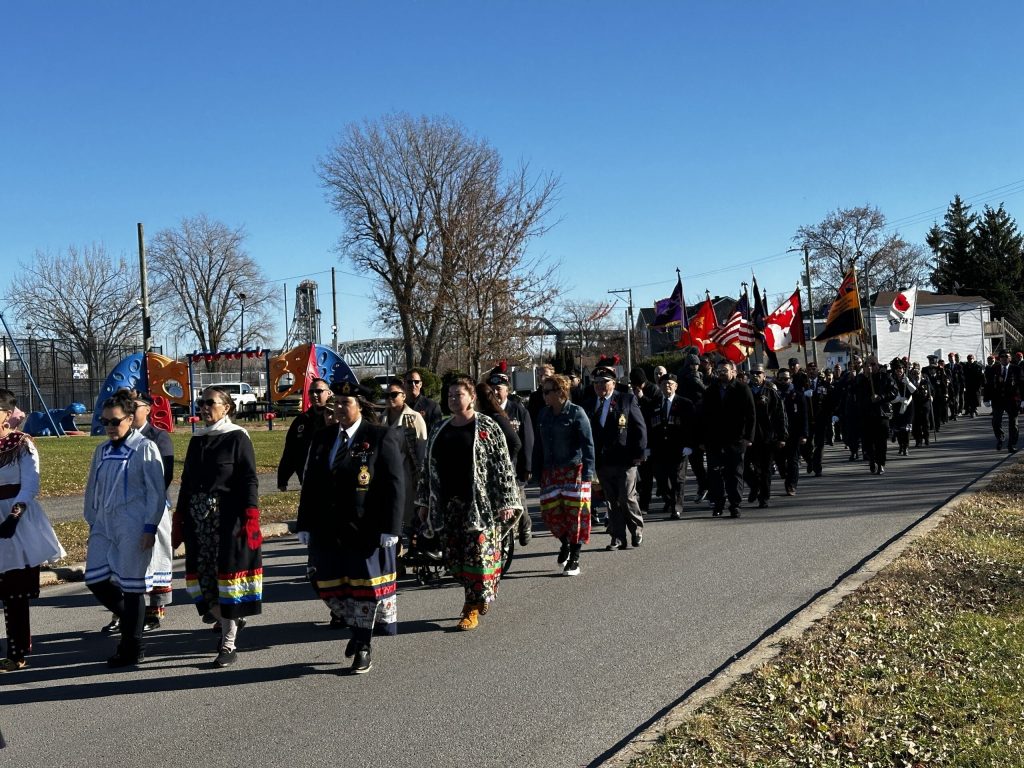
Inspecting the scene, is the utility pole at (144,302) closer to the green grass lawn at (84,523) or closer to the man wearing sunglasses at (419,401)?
the green grass lawn at (84,523)

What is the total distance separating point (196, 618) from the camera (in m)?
8.68

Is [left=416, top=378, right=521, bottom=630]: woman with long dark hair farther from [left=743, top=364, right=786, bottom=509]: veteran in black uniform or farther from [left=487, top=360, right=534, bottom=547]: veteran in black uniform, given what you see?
[left=743, top=364, right=786, bottom=509]: veteran in black uniform

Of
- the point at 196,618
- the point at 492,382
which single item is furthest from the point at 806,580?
the point at 196,618

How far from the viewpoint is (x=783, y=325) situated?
3244cm

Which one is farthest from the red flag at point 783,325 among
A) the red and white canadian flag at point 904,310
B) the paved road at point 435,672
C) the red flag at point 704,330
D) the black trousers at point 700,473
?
the paved road at point 435,672

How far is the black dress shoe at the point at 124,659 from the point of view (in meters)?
7.05

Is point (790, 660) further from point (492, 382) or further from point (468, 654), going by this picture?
point (492, 382)

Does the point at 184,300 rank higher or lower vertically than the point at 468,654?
higher

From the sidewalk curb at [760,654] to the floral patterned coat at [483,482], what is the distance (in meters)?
2.25

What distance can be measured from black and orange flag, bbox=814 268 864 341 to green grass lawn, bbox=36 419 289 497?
48.0 feet

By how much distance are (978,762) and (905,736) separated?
43 cm

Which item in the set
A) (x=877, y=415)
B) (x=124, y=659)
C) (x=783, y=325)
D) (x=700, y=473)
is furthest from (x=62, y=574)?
(x=783, y=325)

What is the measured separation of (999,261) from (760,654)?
303 ft

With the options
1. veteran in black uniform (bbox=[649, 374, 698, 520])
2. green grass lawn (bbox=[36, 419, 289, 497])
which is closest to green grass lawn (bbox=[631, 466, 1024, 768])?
veteran in black uniform (bbox=[649, 374, 698, 520])
